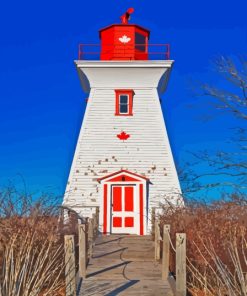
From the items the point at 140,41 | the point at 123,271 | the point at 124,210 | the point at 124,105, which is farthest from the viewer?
the point at 140,41

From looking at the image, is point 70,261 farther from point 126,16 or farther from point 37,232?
point 126,16

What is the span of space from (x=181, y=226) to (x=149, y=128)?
939 centimetres

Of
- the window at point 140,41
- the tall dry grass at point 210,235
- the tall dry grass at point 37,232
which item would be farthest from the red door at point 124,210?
the tall dry grass at point 37,232

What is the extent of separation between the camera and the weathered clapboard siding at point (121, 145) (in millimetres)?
18266

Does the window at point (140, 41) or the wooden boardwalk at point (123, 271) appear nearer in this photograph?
the wooden boardwalk at point (123, 271)

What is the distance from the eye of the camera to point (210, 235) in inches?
326

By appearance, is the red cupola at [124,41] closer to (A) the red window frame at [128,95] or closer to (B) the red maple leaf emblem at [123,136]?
(A) the red window frame at [128,95]

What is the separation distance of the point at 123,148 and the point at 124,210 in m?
2.65

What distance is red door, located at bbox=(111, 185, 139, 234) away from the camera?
18.1 m

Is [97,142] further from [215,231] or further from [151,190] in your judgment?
[215,231]

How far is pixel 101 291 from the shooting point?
809 cm

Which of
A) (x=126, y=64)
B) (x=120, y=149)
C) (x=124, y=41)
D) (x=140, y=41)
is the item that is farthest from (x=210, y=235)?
(x=140, y=41)

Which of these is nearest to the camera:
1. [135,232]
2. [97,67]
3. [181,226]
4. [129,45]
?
[181,226]

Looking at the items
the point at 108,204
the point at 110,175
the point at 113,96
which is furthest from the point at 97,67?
the point at 108,204
